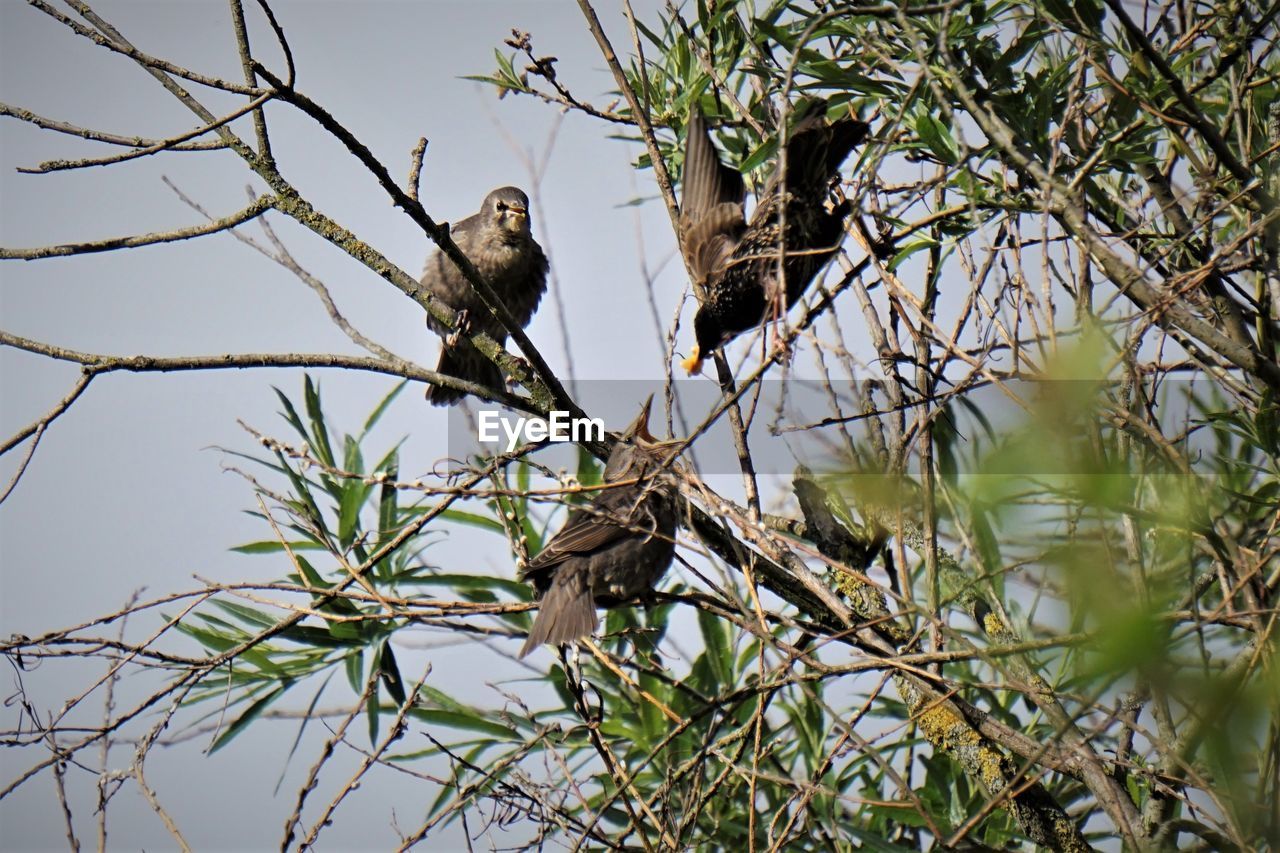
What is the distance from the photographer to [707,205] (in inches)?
138

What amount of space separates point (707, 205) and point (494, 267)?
206 cm

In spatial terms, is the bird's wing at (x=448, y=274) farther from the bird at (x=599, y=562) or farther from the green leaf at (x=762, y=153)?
the green leaf at (x=762, y=153)

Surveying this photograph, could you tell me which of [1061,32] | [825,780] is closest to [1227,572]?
[1061,32]

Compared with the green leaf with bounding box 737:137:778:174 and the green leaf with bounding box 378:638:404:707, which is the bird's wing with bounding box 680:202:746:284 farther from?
the green leaf with bounding box 378:638:404:707

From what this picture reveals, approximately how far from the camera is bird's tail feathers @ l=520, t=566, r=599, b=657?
140 inches

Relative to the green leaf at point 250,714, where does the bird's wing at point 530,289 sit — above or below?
above

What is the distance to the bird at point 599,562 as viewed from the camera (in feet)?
11.9

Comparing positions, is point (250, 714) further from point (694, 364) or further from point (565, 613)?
point (694, 364)

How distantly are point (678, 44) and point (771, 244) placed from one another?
728 mm

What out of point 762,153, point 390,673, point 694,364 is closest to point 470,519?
point 390,673

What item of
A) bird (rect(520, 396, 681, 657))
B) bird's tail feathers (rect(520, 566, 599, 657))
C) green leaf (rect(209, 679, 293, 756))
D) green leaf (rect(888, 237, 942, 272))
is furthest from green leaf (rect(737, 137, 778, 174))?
green leaf (rect(209, 679, 293, 756))

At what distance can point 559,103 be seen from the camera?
355 centimetres

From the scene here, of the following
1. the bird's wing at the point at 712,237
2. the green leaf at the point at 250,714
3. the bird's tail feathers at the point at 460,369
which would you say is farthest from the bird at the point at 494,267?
the bird's wing at the point at 712,237

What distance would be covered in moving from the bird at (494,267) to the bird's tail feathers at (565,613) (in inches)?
67.0
